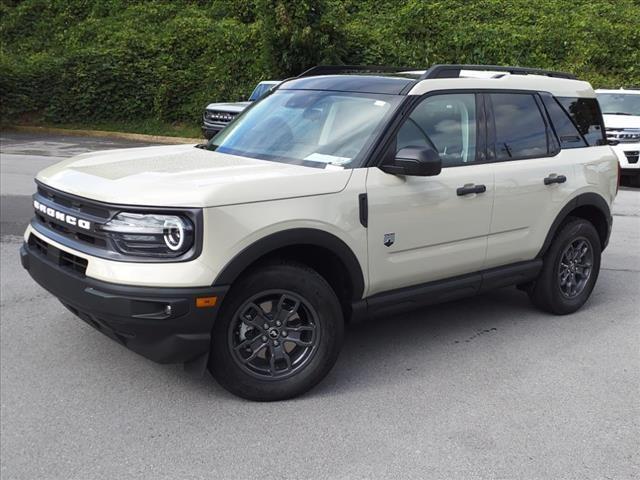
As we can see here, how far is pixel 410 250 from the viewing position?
4.23m

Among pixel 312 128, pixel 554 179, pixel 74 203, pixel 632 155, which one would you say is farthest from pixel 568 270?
pixel 632 155

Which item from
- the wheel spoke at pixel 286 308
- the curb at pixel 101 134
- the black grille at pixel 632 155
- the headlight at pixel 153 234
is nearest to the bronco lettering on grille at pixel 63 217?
the headlight at pixel 153 234

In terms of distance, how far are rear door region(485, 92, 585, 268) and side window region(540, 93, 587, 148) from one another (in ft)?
0.04

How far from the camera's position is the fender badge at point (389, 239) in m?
4.08

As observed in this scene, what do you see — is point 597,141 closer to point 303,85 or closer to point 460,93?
point 460,93

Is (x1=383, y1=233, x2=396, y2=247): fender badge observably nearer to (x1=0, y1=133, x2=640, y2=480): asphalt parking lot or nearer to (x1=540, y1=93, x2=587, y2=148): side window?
(x1=0, y1=133, x2=640, y2=480): asphalt parking lot

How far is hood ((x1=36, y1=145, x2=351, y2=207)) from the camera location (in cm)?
343

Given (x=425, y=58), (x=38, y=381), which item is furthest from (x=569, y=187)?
(x=425, y=58)

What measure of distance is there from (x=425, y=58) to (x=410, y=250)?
18.3 metres

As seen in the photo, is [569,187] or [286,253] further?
[569,187]

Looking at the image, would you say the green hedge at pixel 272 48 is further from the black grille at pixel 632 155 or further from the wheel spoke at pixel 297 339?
the wheel spoke at pixel 297 339

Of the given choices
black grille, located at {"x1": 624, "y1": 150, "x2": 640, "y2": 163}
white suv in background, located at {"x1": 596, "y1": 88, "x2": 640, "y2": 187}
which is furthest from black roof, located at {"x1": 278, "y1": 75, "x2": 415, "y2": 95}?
black grille, located at {"x1": 624, "y1": 150, "x2": 640, "y2": 163}

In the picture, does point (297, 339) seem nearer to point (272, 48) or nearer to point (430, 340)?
point (430, 340)

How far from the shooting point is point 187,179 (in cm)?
361
